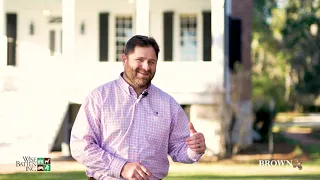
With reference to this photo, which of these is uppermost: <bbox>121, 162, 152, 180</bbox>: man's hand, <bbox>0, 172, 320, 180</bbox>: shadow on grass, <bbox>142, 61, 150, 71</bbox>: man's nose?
<bbox>142, 61, 150, 71</bbox>: man's nose

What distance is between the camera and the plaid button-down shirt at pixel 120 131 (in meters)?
2.73

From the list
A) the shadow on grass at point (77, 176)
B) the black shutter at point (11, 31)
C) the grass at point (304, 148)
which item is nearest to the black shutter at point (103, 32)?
the black shutter at point (11, 31)

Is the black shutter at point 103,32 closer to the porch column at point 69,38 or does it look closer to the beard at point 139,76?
the porch column at point 69,38

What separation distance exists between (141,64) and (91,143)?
36cm

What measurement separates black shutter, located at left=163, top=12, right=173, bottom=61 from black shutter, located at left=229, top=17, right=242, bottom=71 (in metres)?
1.09

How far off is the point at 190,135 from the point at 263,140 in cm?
1082

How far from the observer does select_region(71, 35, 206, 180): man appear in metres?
2.73

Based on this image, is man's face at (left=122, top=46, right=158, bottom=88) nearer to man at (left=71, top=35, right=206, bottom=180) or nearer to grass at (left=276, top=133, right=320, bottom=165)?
man at (left=71, top=35, right=206, bottom=180)

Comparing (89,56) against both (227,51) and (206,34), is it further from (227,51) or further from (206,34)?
(227,51)

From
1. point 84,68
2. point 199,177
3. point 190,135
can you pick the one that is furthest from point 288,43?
point 190,135

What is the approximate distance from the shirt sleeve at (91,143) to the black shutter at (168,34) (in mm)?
10573

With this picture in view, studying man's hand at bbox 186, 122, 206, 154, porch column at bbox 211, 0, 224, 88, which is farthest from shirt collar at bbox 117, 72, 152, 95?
porch column at bbox 211, 0, 224, 88

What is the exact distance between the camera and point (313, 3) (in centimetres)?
1547

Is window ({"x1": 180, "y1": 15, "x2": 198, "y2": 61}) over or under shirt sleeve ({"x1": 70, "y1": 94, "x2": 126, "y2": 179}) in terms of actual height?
A: over
